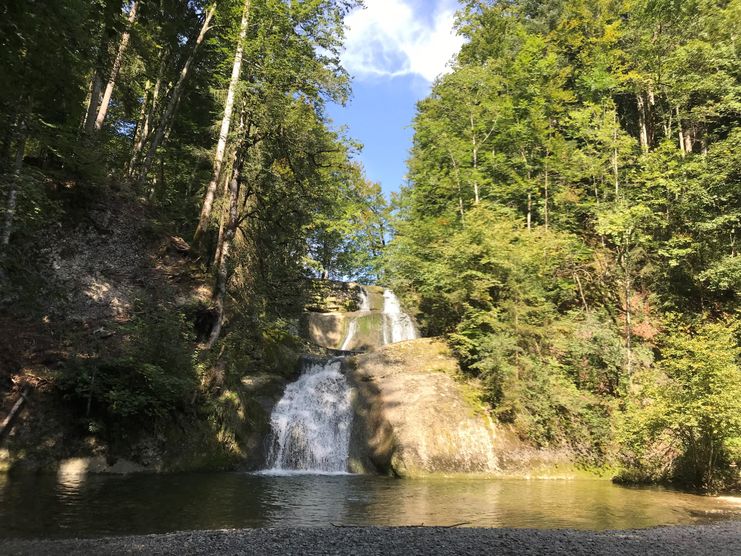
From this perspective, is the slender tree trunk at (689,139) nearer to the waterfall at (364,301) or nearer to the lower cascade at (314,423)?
the waterfall at (364,301)

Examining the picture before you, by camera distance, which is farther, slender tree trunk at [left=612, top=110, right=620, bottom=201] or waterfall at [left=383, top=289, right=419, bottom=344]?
waterfall at [left=383, top=289, right=419, bottom=344]

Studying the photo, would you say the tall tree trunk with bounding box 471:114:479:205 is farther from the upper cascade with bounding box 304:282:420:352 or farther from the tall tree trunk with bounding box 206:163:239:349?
the tall tree trunk with bounding box 206:163:239:349

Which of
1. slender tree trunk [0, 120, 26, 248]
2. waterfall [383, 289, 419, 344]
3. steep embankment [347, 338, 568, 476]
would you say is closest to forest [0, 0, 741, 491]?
slender tree trunk [0, 120, 26, 248]

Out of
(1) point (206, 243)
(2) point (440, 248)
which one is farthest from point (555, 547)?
(1) point (206, 243)

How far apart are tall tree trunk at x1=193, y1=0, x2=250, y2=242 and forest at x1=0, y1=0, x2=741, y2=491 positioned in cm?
11

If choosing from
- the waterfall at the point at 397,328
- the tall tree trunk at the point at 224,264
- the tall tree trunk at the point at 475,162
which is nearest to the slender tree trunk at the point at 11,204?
the tall tree trunk at the point at 224,264

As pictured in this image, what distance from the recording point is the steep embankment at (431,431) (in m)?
14.5

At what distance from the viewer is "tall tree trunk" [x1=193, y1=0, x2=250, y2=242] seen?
659 inches

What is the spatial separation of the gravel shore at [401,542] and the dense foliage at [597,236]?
18.1 ft

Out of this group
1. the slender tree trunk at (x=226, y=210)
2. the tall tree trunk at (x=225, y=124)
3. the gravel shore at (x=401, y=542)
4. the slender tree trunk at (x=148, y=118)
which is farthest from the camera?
the slender tree trunk at (x=148, y=118)

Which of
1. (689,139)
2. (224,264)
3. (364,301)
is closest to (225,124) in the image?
(224,264)

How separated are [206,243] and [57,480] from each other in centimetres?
1034

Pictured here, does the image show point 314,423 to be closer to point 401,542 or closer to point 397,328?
point 401,542

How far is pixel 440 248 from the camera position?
19.3 meters
